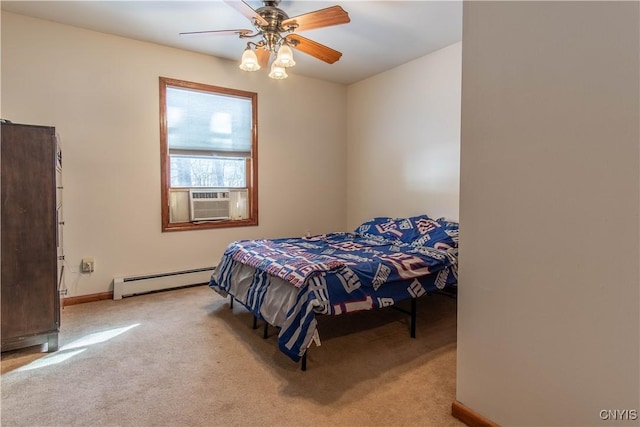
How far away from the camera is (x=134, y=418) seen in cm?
166

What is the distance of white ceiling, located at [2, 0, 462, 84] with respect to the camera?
286cm

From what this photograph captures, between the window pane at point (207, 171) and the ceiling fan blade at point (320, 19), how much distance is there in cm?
199

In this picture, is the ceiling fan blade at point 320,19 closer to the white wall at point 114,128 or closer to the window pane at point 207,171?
the white wall at point 114,128

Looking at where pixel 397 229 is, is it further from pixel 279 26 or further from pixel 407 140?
pixel 279 26

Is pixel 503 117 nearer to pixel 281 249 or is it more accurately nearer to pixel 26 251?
pixel 281 249

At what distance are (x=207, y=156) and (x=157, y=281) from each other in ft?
4.92

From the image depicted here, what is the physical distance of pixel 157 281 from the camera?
3.71 meters

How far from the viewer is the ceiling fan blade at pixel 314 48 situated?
2.73 metres

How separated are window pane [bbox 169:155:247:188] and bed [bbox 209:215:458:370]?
131 centimetres

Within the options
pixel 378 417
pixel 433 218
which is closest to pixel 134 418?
pixel 378 417

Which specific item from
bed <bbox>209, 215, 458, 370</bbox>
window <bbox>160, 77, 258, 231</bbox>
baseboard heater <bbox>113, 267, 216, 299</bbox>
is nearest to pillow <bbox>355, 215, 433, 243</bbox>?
bed <bbox>209, 215, 458, 370</bbox>

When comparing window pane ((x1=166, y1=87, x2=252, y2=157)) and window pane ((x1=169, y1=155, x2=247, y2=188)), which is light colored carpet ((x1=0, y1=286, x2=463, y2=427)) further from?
window pane ((x1=166, y1=87, x2=252, y2=157))

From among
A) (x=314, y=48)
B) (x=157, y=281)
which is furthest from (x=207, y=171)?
(x=314, y=48)

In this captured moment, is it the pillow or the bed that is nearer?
the bed
